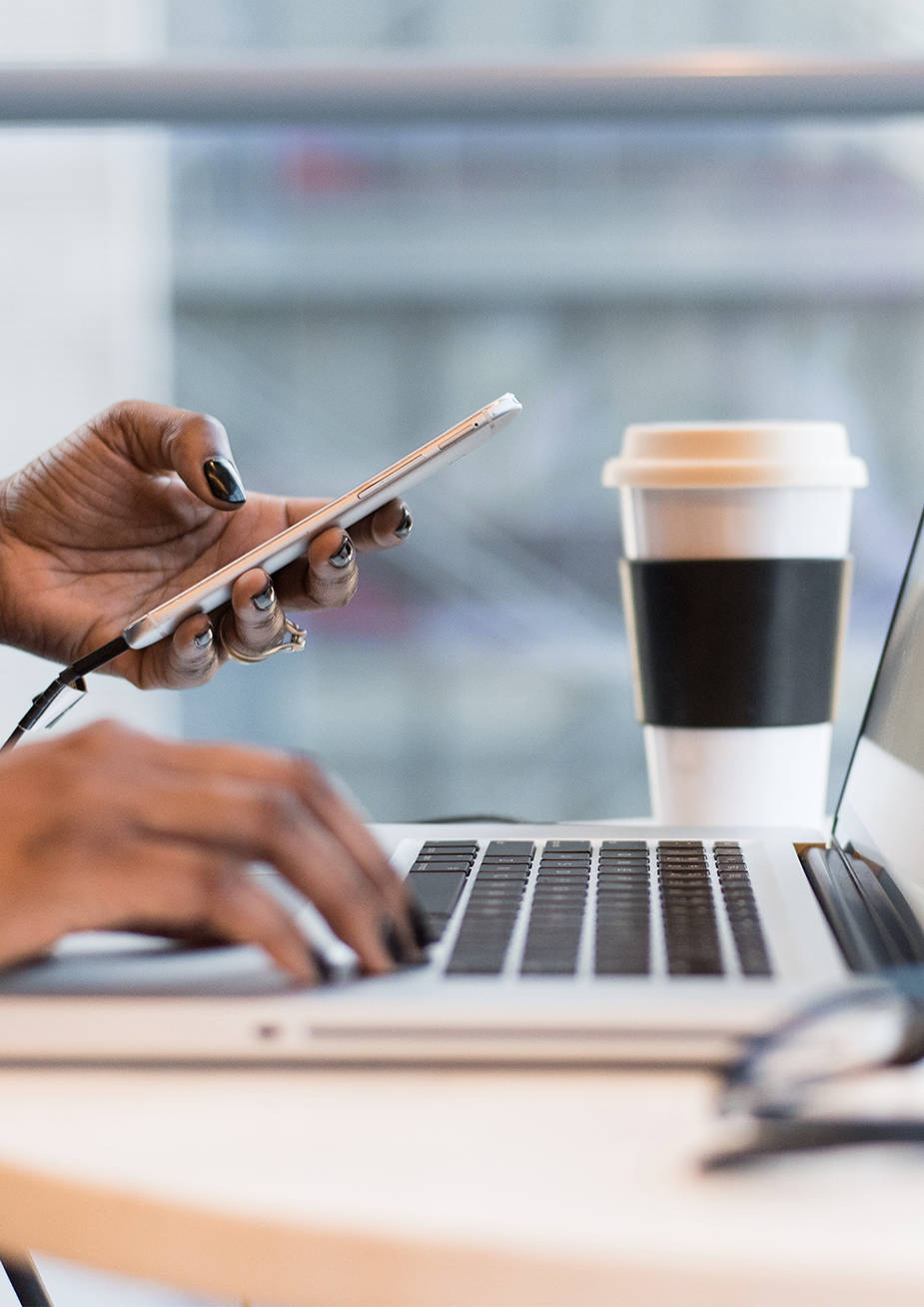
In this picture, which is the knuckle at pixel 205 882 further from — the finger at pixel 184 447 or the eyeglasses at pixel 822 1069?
the finger at pixel 184 447

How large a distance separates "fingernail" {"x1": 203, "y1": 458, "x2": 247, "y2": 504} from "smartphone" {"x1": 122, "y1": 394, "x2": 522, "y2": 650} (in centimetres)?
4

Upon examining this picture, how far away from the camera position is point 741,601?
59cm

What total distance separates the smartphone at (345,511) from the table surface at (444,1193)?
0.89 feet

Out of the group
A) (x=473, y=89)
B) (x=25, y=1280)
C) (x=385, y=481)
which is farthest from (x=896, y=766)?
(x=25, y=1280)

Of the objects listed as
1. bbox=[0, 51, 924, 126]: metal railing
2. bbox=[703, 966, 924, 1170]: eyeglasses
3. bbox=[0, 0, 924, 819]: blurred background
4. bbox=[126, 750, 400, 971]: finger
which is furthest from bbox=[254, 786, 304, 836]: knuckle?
bbox=[0, 0, 924, 819]: blurred background

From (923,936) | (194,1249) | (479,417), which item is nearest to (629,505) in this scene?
(479,417)

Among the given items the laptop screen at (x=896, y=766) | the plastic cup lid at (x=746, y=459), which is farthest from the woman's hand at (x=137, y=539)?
the laptop screen at (x=896, y=766)

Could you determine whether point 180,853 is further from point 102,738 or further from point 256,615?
point 256,615

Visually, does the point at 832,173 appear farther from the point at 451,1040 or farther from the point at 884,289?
the point at 451,1040

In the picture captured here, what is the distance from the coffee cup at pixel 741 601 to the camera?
584 mm

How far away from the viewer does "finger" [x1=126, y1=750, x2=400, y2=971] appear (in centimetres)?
29

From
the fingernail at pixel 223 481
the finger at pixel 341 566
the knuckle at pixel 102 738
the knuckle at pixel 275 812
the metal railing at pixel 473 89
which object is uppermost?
the metal railing at pixel 473 89

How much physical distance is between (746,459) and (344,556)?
0.19 metres

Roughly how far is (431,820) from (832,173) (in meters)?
3.56
